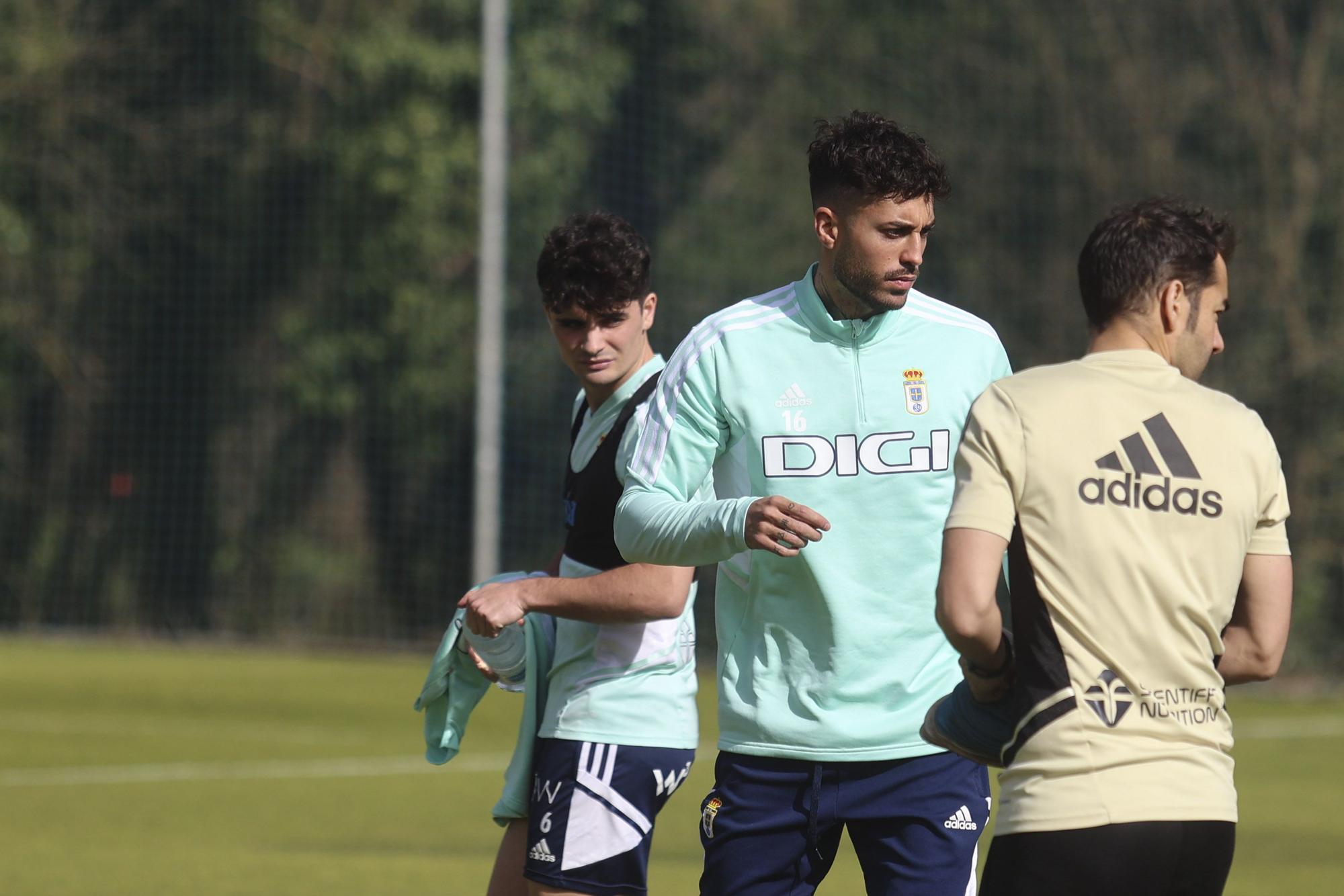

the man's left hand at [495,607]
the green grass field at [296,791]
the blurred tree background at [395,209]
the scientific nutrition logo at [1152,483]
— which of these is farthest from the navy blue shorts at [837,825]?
the blurred tree background at [395,209]

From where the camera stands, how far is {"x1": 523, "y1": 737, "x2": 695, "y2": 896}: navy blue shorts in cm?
429

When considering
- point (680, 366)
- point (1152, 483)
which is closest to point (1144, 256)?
→ point (1152, 483)

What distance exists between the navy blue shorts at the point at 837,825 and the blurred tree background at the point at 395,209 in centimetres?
1372

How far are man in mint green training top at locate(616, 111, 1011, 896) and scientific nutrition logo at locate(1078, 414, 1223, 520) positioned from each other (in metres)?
0.88

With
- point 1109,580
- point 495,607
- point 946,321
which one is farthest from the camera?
point 495,607

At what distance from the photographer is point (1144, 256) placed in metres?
3.10

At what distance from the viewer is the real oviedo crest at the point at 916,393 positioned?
3887mm

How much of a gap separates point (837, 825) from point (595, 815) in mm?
663

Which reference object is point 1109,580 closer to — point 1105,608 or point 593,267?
point 1105,608

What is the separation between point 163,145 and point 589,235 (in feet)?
56.2

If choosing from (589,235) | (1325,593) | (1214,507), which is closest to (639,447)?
(589,235)

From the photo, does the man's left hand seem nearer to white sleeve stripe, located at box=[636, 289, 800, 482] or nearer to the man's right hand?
white sleeve stripe, located at box=[636, 289, 800, 482]

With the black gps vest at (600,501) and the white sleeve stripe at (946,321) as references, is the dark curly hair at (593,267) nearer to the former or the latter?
the black gps vest at (600,501)

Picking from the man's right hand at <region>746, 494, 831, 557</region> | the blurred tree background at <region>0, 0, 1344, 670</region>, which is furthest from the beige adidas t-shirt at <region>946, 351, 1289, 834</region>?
the blurred tree background at <region>0, 0, 1344, 670</region>
